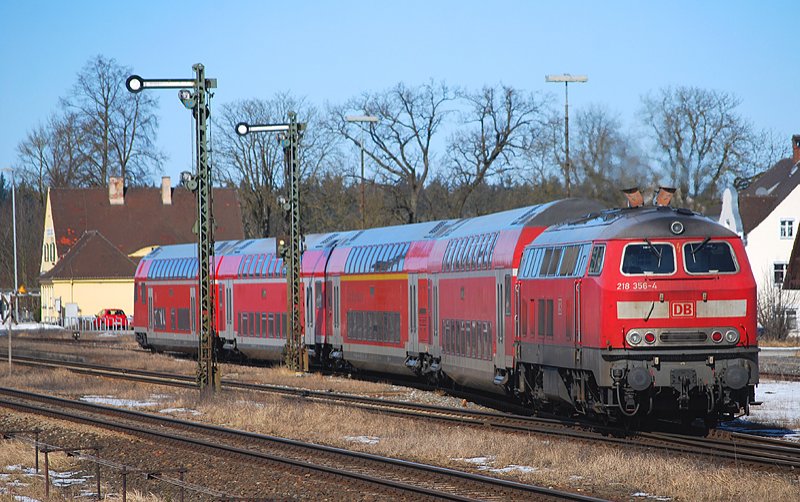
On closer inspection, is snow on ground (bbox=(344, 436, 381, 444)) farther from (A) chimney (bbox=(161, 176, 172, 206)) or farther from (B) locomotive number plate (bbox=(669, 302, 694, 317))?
(A) chimney (bbox=(161, 176, 172, 206))

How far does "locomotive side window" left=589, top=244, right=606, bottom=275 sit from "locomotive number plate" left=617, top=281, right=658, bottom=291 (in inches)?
16.0

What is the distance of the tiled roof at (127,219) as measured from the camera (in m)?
87.9

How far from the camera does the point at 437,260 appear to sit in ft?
90.5

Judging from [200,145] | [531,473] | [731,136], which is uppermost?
[731,136]

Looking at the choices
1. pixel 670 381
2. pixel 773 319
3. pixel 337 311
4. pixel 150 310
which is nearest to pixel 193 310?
pixel 150 310

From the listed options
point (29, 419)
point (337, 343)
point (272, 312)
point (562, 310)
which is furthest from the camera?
point (272, 312)

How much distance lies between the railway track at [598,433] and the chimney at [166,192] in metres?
64.3

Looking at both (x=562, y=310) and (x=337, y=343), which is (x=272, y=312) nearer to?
(x=337, y=343)

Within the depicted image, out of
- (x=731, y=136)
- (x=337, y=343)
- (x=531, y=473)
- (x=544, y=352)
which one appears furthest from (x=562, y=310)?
(x=731, y=136)

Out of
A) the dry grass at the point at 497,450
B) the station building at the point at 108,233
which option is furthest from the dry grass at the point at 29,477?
the station building at the point at 108,233

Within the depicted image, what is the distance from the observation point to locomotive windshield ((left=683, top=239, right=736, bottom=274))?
18.0 metres

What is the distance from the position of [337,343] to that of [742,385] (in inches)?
750

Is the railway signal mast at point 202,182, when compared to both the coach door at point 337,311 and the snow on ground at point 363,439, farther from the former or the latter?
the snow on ground at point 363,439

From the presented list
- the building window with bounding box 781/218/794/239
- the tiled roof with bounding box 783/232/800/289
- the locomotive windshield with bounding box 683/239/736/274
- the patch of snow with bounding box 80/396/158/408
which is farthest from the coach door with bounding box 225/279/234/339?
the building window with bounding box 781/218/794/239
